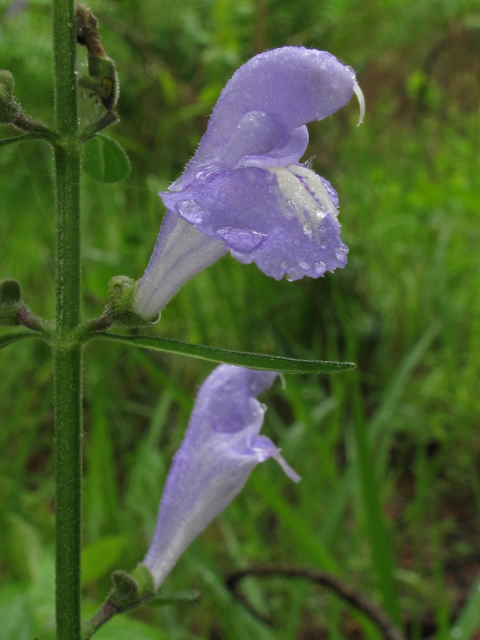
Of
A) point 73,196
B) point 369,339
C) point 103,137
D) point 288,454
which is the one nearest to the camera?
point 73,196

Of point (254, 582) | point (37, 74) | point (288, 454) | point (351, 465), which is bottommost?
point (254, 582)

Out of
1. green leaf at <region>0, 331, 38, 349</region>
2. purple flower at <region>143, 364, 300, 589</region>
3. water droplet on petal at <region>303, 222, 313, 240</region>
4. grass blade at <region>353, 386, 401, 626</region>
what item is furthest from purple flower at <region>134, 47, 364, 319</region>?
grass blade at <region>353, 386, 401, 626</region>

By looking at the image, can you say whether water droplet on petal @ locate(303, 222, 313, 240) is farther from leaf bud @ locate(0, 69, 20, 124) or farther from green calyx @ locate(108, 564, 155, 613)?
green calyx @ locate(108, 564, 155, 613)

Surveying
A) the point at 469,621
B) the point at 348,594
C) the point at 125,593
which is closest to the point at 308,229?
the point at 125,593

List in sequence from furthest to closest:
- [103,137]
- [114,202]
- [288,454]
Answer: [114,202]
[288,454]
[103,137]

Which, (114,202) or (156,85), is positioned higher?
(156,85)

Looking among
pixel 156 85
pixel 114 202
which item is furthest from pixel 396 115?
pixel 114 202

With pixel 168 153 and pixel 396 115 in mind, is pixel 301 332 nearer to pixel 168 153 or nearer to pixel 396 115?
pixel 168 153
